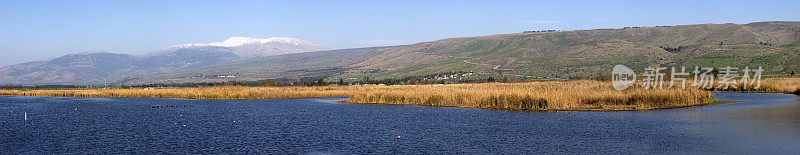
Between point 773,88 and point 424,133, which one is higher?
point 773,88

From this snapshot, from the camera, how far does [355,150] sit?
2591cm

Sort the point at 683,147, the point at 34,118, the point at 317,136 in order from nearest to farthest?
A: the point at 683,147 < the point at 317,136 < the point at 34,118

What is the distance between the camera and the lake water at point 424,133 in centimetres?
2625

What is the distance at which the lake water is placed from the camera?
26250 millimetres

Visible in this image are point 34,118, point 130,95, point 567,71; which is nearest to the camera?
point 34,118

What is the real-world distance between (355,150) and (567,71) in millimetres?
144525

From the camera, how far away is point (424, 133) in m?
32.4

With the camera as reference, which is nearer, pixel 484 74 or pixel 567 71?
pixel 567 71

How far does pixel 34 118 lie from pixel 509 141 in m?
37.0

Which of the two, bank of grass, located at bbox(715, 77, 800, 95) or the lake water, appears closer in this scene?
the lake water

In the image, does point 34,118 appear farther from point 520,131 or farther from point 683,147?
Answer: point 683,147

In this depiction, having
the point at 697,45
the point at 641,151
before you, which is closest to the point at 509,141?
the point at 641,151

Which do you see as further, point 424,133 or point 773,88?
point 773,88

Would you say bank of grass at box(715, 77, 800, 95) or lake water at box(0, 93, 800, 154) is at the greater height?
bank of grass at box(715, 77, 800, 95)
